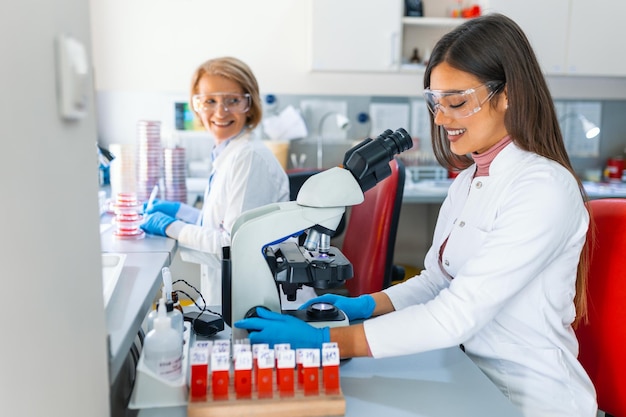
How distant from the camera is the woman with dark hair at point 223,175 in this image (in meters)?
1.94

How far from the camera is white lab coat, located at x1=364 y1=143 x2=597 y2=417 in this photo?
3.53ft

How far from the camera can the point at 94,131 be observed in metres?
0.77

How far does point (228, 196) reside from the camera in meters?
1.98

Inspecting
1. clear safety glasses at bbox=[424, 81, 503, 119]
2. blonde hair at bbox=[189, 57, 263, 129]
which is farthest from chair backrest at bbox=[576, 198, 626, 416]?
blonde hair at bbox=[189, 57, 263, 129]

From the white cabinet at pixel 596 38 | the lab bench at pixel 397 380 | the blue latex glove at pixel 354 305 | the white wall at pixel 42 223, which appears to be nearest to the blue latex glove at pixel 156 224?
the lab bench at pixel 397 380

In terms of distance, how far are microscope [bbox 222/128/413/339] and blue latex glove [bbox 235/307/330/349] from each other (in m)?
0.05

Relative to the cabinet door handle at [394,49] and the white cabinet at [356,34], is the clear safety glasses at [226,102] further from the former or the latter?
the cabinet door handle at [394,49]

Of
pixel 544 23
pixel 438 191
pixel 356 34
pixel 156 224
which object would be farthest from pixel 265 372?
pixel 544 23

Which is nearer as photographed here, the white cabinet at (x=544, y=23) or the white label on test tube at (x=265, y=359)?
the white label on test tube at (x=265, y=359)

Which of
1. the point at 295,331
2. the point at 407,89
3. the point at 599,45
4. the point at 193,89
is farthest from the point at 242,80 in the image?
the point at 599,45

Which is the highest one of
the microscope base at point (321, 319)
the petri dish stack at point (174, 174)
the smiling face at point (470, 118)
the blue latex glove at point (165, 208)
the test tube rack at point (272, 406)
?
the smiling face at point (470, 118)

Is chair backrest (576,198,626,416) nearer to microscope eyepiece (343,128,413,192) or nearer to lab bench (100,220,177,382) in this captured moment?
microscope eyepiece (343,128,413,192)

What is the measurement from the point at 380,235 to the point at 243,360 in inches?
42.1

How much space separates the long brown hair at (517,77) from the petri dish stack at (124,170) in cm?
154
